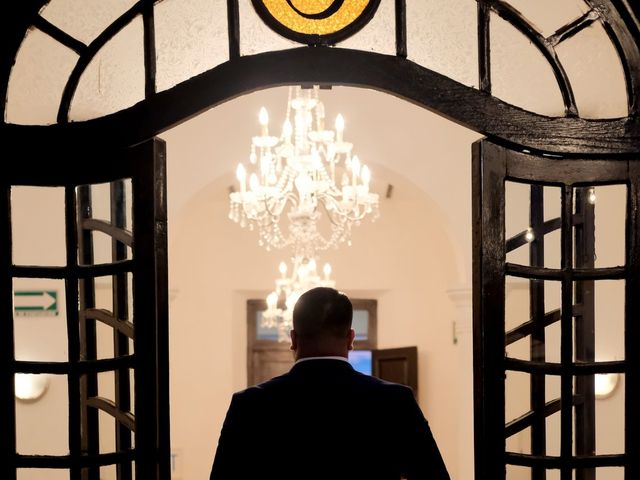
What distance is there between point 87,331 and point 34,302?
1.25 ft

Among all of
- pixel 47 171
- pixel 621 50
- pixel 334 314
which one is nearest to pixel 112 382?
pixel 47 171

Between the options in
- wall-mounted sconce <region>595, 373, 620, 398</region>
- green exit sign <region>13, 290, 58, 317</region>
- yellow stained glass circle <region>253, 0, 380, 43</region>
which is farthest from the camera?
wall-mounted sconce <region>595, 373, 620, 398</region>

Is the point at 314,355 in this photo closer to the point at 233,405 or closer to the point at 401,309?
the point at 233,405

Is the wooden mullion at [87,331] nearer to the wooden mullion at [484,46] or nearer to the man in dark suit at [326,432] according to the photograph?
the man in dark suit at [326,432]

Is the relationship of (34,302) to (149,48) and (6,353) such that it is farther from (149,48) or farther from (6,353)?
(149,48)

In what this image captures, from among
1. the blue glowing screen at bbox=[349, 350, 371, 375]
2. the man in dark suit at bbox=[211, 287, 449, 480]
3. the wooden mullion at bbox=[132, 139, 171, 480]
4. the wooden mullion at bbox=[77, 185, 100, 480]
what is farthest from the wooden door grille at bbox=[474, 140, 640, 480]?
the blue glowing screen at bbox=[349, 350, 371, 375]

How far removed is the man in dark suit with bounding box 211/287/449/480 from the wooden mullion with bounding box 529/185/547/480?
77cm

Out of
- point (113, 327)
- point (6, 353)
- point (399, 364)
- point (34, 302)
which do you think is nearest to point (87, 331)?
point (113, 327)

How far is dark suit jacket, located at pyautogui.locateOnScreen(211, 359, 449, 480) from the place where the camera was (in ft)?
7.90

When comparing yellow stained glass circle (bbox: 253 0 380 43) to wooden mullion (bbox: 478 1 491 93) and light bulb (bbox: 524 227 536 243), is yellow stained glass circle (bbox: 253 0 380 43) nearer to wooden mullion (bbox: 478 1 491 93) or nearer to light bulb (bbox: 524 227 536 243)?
wooden mullion (bbox: 478 1 491 93)

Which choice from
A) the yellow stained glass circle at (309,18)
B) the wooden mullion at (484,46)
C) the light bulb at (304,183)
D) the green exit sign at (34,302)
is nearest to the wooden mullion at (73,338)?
the green exit sign at (34,302)

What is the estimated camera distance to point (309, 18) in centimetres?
288

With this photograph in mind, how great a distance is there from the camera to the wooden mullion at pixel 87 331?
2912mm

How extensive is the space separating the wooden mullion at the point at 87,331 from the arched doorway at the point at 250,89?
0.11 metres
